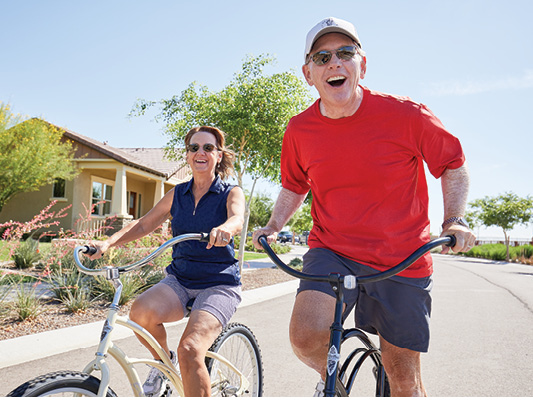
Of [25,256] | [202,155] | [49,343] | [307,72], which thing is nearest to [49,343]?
[49,343]

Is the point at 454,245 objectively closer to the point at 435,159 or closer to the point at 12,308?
the point at 435,159

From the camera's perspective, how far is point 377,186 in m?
2.56

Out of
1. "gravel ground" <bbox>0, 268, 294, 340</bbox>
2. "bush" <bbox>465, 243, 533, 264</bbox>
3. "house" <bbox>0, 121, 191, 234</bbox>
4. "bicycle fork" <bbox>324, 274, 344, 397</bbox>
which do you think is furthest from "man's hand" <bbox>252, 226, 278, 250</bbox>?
"bush" <bbox>465, 243, 533, 264</bbox>

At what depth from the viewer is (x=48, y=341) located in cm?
572

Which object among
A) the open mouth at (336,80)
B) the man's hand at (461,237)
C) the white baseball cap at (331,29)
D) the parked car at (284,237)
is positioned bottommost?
the parked car at (284,237)

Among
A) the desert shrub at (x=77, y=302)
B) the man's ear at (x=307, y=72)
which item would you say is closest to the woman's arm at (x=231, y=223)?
the man's ear at (x=307, y=72)

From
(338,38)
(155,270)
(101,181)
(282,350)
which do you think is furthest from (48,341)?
(101,181)

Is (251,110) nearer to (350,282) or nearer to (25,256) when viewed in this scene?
(25,256)

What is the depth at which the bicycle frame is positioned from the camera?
84.6 inches

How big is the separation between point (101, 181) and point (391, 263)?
89.2 ft

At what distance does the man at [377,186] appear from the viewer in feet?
8.30

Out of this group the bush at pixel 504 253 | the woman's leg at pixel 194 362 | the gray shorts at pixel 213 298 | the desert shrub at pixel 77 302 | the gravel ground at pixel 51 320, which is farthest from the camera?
the bush at pixel 504 253

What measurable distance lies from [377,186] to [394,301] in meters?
0.63

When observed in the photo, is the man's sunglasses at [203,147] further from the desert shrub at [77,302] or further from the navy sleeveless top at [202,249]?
the desert shrub at [77,302]
